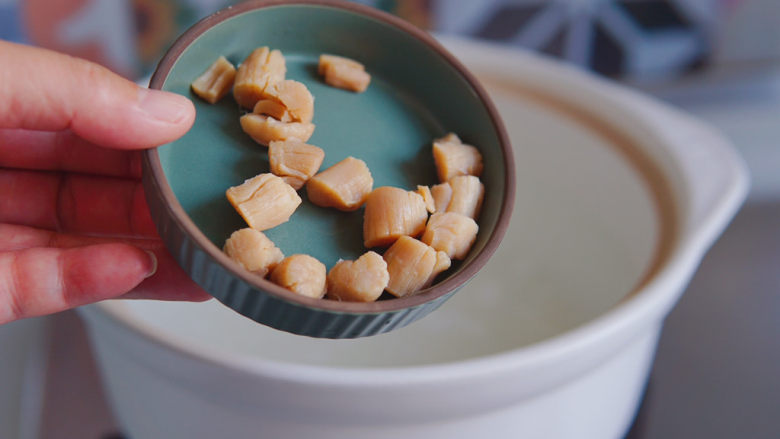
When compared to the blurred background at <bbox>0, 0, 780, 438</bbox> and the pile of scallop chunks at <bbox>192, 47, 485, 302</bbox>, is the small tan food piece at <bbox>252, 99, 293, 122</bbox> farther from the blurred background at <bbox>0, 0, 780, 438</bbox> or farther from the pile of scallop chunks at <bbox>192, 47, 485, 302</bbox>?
the blurred background at <bbox>0, 0, 780, 438</bbox>

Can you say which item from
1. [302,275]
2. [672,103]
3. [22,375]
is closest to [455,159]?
[302,275]

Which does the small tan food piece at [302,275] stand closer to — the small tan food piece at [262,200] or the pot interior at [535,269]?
the small tan food piece at [262,200]

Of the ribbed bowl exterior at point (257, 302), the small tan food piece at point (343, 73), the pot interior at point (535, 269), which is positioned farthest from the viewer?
the pot interior at point (535, 269)

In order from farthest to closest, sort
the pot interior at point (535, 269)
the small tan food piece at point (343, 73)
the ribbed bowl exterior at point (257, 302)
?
the pot interior at point (535, 269), the small tan food piece at point (343, 73), the ribbed bowl exterior at point (257, 302)

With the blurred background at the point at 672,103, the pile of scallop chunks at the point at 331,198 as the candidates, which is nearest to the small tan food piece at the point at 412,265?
the pile of scallop chunks at the point at 331,198

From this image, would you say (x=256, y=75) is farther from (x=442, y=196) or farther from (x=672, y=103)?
(x=672, y=103)

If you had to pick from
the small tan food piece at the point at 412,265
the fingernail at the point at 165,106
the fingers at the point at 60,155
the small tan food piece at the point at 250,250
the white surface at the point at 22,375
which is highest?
the fingernail at the point at 165,106

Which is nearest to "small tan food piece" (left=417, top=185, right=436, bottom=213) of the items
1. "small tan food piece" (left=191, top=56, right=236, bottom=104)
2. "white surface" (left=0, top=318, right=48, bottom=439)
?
"small tan food piece" (left=191, top=56, right=236, bottom=104)
